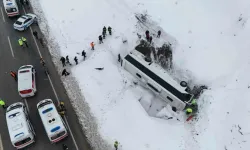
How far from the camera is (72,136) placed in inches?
850

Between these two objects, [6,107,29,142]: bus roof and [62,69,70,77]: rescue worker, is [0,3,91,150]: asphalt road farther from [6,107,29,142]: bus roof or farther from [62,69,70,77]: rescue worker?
[6,107,29,142]: bus roof

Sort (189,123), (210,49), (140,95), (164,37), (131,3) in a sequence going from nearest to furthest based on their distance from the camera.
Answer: (189,123), (140,95), (210,49), (164,37), (131,3)

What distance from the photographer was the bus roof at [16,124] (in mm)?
19897

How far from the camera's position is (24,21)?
29297 mm

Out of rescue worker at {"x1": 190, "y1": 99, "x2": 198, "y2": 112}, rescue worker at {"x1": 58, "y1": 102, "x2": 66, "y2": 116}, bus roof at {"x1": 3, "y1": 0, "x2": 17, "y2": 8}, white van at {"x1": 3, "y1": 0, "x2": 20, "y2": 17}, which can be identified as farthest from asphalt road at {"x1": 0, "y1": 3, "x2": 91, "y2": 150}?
rescue worker at {"x1": 190, "y1": 99, "x2": 198, "y2": 112}

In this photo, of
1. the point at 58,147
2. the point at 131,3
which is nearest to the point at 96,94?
the point at 58,147

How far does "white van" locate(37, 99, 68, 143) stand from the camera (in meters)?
20.2

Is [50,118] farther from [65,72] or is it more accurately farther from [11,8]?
[11,8]

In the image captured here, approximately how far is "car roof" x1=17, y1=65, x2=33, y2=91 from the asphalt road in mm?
1287

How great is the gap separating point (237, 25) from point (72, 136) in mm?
19263

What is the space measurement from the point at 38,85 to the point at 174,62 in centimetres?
1360

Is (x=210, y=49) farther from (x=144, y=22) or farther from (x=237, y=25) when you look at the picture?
(x=144, y=22)

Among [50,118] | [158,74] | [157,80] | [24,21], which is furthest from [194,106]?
[24,21]

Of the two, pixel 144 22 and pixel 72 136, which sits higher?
pixel 144 22
